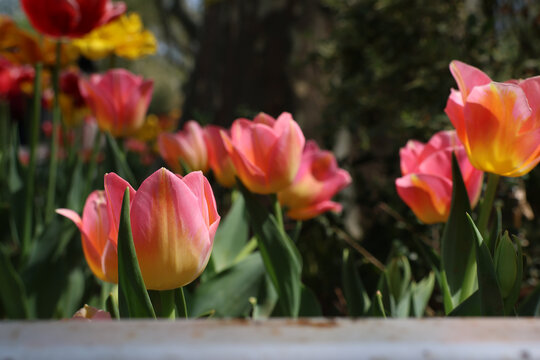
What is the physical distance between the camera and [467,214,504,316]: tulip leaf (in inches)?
16.2

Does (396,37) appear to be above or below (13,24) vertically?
below

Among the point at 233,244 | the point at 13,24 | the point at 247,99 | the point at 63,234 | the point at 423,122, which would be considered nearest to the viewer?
the point at 233,244

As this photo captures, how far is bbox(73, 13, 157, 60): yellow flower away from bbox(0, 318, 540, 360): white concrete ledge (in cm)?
120

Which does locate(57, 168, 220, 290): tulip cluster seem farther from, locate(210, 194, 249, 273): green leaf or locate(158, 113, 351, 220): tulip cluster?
locate(210, 194, 249, 273): green leaf

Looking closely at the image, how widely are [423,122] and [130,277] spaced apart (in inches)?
36.4

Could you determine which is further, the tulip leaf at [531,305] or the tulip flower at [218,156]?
the tulip flower at [218,156]

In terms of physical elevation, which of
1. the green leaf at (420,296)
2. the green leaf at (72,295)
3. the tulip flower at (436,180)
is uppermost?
the tulip flower at (436,180)

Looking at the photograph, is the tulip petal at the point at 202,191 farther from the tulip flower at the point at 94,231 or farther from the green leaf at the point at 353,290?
the green leaf at the point at 353,290

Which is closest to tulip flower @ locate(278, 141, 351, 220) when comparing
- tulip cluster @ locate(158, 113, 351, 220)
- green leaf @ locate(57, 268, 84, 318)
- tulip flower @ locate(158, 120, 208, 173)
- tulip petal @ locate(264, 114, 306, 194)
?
tulip cluster @ locate(158, 113, 351, 220)

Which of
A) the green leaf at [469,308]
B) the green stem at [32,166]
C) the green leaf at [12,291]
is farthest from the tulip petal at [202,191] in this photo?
the green stem at [32,166]

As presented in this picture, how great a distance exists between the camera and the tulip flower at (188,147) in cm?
89

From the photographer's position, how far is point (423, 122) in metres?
1.17

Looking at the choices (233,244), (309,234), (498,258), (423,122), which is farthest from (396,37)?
(498,258)

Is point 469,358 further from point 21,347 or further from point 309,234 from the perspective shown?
point 309,234
